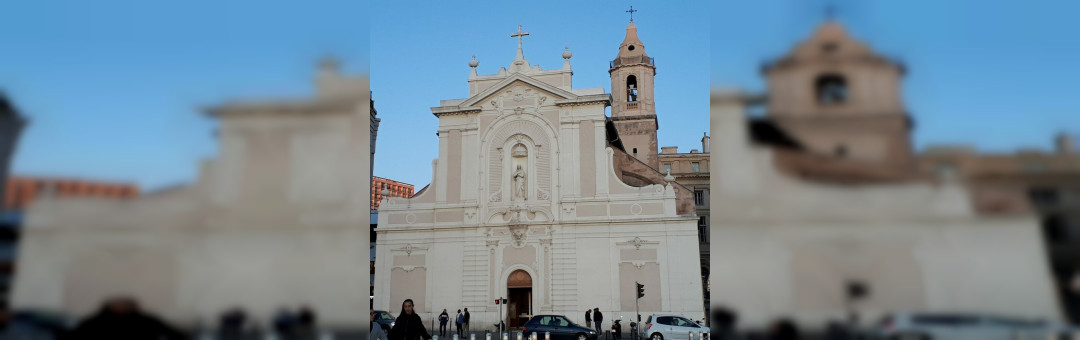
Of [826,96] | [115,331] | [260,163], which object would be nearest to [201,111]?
[260,163]

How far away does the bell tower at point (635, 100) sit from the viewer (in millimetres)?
37281

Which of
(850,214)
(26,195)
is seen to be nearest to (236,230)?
(26,195)

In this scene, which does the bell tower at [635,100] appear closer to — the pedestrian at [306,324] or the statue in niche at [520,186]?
the statue in niche at [520,186]

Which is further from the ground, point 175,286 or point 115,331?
point 175,286

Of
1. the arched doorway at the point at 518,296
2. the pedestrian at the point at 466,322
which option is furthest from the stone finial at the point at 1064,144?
the arched doorway at the point at 518,296

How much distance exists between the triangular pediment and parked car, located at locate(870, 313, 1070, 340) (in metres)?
25.8

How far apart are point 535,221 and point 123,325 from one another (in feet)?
81.3

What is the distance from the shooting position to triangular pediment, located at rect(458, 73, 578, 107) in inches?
1079

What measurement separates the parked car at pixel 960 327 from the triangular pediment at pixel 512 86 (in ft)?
84.5

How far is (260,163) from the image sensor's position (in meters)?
2.05

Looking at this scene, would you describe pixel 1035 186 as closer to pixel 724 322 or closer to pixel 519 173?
pixel 724 322

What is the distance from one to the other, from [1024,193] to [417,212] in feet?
87.7

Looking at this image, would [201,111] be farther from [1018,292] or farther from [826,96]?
[1018,292]

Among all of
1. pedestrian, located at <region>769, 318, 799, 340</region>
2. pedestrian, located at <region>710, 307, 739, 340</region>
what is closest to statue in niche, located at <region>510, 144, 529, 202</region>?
pedestrian, located at <region>710, 307, 739, 340</region>
